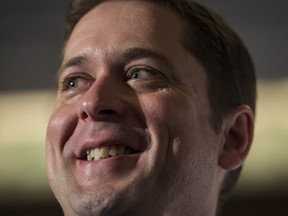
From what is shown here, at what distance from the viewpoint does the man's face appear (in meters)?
1.08

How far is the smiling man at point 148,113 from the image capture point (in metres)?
1.08

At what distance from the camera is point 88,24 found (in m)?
1.29

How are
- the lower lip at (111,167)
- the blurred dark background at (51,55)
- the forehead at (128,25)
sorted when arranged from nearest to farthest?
the lower lip at (111,167) → the forehead at (128,25) → the blurred dark background at (51,55)

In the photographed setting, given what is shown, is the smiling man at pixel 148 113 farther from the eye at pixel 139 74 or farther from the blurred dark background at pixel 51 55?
the blurred dark background at pixel 51 55

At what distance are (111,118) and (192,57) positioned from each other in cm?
23

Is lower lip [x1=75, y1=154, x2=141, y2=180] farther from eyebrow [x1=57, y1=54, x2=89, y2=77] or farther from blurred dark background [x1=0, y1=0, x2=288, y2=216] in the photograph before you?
blurred dark background [x1=0, y1=0, x2=288, y2=216]

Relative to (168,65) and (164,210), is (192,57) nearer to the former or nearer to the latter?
(168,65)

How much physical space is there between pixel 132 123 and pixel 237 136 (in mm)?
306

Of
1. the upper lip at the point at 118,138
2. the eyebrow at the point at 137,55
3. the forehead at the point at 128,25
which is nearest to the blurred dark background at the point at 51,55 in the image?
the forehead at the point at 128,25

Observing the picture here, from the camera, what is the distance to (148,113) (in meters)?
1.11

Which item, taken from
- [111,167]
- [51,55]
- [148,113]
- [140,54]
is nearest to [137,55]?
[140,54]

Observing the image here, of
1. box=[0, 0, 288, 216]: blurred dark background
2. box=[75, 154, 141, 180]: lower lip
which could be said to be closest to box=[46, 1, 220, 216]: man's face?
box=[75, 154, 141, 180]: lower lip

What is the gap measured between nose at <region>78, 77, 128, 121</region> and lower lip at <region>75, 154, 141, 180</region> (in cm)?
8

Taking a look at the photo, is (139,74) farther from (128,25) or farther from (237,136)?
(237,136)
